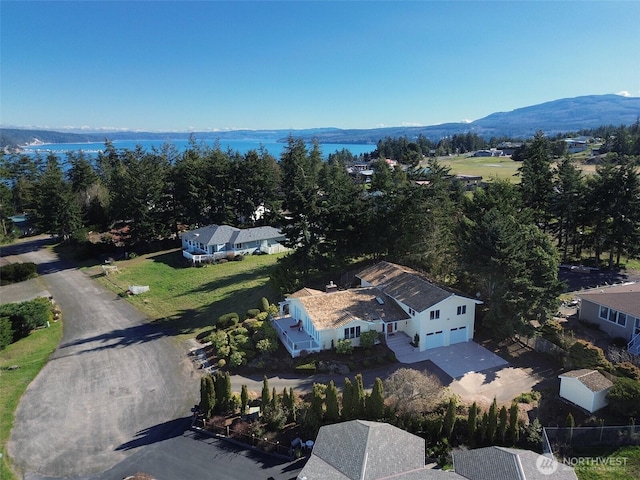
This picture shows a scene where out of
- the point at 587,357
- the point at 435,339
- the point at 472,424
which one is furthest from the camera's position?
the point at 435,339

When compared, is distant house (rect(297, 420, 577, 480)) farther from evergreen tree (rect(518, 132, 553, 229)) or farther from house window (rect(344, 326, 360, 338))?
evergreen tree (rect(518, 132, 553, 229))

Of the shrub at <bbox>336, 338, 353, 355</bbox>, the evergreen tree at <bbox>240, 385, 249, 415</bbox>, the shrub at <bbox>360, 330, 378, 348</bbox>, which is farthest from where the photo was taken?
the shrub at <bbox>360, 330, 378, 348</bbox>

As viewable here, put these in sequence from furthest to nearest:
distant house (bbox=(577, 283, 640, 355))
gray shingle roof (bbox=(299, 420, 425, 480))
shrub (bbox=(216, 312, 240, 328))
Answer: shrub (bbox=(216, 312, 240, 328))
distant house (bbox=(577, 283, 640, 355))
gray shingle roof (bbox=(299, 420, 425, 480))

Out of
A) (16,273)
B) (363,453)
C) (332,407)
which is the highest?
(363,453)

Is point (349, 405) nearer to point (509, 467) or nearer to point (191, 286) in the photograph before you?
point (509, 467)

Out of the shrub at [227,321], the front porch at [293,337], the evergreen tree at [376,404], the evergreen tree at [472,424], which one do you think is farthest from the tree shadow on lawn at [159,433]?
the evergreen tree at [472,424]

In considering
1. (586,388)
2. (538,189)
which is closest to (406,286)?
(586,388)

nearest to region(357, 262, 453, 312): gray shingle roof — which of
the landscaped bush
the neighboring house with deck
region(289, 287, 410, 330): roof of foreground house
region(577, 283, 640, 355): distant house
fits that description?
the neighboring house with deck

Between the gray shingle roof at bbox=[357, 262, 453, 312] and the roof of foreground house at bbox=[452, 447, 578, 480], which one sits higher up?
the gray shingle roof at bbox=[357, 262, 453, 312]
